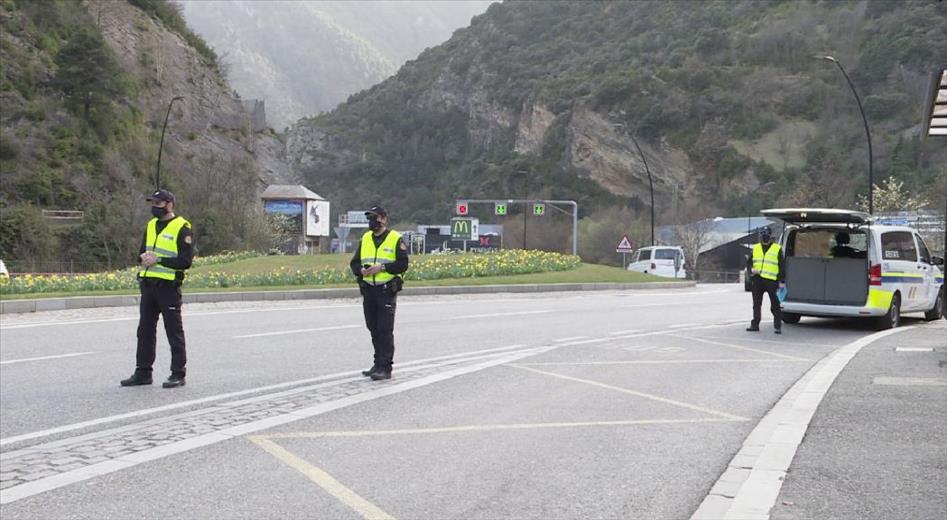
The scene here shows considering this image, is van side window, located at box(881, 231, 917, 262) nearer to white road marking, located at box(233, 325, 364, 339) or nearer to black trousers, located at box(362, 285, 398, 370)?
white road marking, located at box(233, 325, 364, 339)

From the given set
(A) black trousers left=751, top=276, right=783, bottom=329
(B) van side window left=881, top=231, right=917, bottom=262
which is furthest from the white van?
(A) black trousers left=751, top=276, right=783, bottom=329

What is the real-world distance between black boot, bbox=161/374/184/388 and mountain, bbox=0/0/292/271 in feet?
129

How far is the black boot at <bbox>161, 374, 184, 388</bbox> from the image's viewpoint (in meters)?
9.17

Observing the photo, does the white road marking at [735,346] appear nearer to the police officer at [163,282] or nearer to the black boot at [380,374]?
the black boot at [380,374]

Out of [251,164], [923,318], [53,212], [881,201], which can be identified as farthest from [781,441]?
[251,164]

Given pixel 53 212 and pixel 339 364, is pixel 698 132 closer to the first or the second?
pixel 53 212

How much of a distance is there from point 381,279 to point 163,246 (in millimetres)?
2124

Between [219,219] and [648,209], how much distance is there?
5120cm

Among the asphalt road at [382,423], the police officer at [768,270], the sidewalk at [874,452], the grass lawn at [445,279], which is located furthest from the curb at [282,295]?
the sidewalk at [874,452]

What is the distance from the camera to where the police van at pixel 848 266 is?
16406 millimetres

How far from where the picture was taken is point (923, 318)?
20.5m

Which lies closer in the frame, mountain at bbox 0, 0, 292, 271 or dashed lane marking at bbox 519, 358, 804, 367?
dashed lane marking at bbox 519, 358, 804, 367

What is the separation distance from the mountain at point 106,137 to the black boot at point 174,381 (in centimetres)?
3928

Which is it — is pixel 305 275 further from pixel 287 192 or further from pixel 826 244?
pixel 287 192
